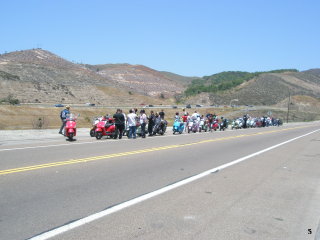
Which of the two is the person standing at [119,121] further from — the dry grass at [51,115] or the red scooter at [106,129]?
the dry grass at [51,115]

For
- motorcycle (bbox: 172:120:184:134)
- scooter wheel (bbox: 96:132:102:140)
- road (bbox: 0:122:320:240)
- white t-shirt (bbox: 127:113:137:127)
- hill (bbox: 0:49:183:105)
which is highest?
hill (bbox: 0:49:183:105)

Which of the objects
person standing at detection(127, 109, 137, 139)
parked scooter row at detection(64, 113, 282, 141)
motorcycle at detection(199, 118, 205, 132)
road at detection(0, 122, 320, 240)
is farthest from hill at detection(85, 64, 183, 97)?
road at detection(0, 122, 320, 240)

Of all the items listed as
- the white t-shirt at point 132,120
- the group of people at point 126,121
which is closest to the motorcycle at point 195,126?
the group of people at point 126,121

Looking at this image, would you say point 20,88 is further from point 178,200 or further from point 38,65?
point 178,200

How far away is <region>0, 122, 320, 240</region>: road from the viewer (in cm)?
571

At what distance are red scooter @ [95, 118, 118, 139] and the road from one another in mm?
7499

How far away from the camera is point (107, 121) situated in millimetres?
21297

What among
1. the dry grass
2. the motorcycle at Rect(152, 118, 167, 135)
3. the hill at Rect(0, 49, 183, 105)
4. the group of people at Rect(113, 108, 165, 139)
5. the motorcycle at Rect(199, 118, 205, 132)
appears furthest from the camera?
the hill at Rect(0, 49, 183, 105)

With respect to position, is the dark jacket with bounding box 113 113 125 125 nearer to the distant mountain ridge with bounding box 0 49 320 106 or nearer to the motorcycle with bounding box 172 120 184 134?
the motorcycle with bounding box 172 120 184 134

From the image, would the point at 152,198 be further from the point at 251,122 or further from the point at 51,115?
the point at 251,122

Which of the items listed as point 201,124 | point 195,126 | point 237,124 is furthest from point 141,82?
point 195,126

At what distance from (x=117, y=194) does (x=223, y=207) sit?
204cm

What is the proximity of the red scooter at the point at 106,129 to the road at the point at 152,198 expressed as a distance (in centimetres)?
750

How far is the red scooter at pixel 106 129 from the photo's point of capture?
20656mm
